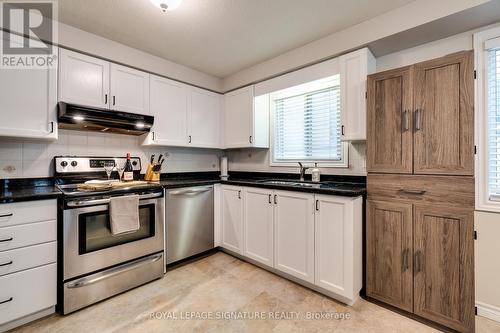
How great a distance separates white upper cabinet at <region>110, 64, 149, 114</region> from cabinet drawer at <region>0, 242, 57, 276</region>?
4.68 ft

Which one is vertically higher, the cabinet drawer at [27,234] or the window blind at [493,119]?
the window blind at [493,119]

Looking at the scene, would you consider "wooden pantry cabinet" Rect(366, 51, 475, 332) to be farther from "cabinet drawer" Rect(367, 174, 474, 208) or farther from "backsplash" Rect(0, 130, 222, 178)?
"backsplash" Rect(0, 130, 222, 178)

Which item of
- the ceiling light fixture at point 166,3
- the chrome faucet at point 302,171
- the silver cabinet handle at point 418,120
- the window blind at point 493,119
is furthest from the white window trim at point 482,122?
the ceiling light fixture at point 166,3

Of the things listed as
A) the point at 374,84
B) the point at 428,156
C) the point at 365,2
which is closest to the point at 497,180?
the point at 428,156

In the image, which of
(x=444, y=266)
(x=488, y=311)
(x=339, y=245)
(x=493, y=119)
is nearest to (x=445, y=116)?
(x=493, y=119)

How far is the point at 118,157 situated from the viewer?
9.00 feet

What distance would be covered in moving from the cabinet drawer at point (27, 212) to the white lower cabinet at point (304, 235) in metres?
1.73

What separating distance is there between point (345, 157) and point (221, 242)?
73.6 inches

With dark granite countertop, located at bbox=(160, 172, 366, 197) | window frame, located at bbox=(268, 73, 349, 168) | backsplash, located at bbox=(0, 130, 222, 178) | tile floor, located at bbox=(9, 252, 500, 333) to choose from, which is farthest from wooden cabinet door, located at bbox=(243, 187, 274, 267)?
backsplash, located at bbox=(0, 130, 222, 178)

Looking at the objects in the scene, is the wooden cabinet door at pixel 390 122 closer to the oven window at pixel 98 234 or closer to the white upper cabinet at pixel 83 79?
the oven window at pixel 98 234

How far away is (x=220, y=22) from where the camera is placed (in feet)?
6.95

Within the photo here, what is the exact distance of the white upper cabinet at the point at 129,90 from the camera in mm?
2472

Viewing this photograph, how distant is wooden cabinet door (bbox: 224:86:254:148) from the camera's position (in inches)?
126

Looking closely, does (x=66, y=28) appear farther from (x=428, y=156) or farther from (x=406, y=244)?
(x=406, y=244)
